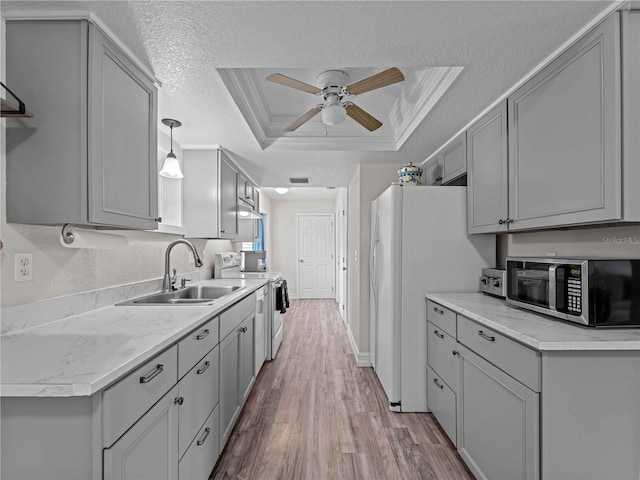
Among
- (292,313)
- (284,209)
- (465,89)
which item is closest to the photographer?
(465,89)

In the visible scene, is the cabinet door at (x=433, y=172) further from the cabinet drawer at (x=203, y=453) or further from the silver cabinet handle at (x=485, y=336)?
the cabinet drawer at (x=203, y=453)

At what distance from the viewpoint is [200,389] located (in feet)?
5.23


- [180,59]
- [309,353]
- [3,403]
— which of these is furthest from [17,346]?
[309,353]

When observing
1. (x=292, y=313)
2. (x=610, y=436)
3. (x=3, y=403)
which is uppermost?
(x=3, y=403)

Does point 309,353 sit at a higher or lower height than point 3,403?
lower

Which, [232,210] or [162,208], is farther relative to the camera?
[232,210]

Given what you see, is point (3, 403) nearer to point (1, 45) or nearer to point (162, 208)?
point (1, 45)

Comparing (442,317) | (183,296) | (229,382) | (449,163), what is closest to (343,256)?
(449,163)

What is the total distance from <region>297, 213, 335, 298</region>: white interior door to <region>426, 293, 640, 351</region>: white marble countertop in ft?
19.2

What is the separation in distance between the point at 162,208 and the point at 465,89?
7.99 feet

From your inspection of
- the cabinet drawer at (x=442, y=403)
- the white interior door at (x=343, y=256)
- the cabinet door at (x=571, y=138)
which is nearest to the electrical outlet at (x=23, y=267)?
the cabinet drawer at (x=442, y=403)

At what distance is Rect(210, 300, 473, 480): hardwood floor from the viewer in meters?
1.86

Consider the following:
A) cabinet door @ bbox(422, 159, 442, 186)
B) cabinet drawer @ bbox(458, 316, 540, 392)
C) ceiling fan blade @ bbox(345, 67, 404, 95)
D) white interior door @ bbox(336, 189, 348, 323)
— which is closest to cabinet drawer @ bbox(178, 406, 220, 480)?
cabinet drawer @ bbox(458, 316, 540, 392)

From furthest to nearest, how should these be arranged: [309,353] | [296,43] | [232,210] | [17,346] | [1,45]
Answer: [309,353], [232,210], [296,43], [1,45], [17,346]
